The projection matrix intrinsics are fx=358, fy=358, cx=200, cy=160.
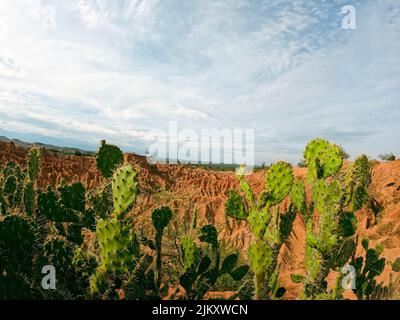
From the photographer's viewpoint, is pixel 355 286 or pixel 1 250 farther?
pixel 355 286

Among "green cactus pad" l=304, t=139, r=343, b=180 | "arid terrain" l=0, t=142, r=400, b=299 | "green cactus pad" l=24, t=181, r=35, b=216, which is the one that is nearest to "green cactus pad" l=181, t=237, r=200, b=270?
"arid terrain" l=0, t=142, r=400, b=299

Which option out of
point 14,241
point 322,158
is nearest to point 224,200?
point 322,158

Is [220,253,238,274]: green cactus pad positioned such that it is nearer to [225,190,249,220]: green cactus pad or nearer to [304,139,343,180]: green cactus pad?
[225,190,249,220]: green cactus pad

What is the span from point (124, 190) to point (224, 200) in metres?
18.0

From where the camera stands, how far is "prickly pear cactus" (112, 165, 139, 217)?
3.82 metres

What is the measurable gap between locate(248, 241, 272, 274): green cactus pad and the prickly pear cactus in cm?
186

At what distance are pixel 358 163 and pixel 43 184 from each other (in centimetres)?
2046

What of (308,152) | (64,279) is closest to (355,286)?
(308,152)

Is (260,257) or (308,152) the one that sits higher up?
(308,152)

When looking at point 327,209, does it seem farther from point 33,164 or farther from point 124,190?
point 33,164

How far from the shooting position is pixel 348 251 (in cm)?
604

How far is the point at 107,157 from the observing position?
4.99 m

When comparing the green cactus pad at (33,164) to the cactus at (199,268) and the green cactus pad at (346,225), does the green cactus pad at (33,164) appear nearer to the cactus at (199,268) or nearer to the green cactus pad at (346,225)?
the cactus at (199,268)
